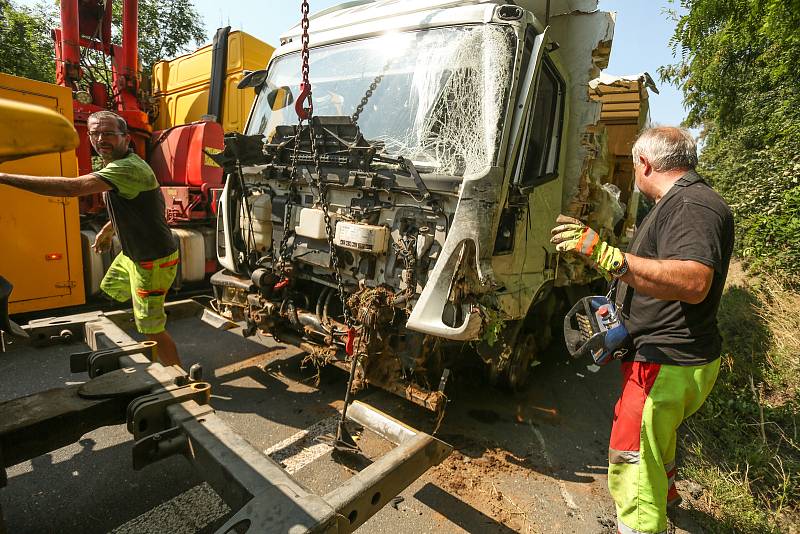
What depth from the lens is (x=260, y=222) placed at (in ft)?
12.2

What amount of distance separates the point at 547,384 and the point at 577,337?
2065 mm

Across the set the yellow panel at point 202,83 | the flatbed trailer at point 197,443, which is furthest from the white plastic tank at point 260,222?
the yellow panel at point 202,83

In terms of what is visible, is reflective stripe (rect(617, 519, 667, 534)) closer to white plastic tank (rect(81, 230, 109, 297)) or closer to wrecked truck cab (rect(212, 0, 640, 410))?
wrecked truck cab (rect(212, 0, 640, 410))

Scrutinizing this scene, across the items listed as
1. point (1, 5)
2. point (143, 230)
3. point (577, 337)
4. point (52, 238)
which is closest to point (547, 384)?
point (577, 337)

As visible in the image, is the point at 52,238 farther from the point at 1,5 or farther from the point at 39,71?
the point at 1,5

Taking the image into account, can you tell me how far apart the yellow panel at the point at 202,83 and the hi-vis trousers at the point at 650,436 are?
6.11 meters

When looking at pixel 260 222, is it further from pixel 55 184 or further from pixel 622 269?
pixel 622 269

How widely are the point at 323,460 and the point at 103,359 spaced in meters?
1.42

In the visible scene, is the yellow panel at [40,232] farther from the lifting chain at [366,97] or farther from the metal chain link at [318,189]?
the lifting chain at [366,97]

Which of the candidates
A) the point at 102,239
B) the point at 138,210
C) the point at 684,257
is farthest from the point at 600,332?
the point at 102,239

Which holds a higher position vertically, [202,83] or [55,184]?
[202,83]

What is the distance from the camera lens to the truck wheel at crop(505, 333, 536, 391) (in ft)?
12.5

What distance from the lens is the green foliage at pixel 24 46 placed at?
1226 cm

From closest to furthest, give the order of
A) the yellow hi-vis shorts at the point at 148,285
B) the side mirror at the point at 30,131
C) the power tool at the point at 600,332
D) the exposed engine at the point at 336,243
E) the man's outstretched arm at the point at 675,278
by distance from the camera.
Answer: the side mirror at the point at 30,131, the man's outstretched arm at the point at 675,278, the power tool at the point at 600,332, the exposed engine at the point at 336,243, the yellow hi-vis shorts at the point at 148,285
